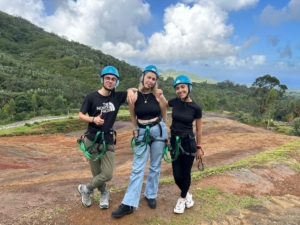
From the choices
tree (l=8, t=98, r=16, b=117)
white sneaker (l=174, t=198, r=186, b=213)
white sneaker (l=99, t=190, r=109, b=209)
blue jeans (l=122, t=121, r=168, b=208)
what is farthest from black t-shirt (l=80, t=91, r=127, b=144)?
tree (l=8, t=98, r=16, b=117)

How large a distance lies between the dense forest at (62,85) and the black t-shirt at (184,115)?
3142cm

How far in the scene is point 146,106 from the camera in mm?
3627

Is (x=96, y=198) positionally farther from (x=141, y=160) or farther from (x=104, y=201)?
(x=141, y=160)

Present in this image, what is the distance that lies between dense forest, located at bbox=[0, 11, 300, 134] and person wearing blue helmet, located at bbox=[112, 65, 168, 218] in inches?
1247

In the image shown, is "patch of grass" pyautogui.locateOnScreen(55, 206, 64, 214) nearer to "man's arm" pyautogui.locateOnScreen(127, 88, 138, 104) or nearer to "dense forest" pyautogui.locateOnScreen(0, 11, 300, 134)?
"man's arm" pyautogui.locateOnScreen(127, 88, 138, 104)

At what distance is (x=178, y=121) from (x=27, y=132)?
24.6 metres

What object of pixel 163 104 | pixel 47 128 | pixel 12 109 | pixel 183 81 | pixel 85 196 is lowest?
pixel 47 128

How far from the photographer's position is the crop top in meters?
3.63

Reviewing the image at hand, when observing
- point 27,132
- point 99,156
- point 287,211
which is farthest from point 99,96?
point 27,132

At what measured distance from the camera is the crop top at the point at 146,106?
3.63 meters

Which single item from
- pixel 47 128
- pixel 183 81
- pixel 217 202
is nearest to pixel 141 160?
pixel 183 81

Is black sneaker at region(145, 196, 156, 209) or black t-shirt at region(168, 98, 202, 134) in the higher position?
black t-shirt at region(168, 98, 202, 134)

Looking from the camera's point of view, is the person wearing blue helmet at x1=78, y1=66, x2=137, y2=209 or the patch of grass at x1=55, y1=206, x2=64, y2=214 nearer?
the person wearing blue helmet at x1=78, y1=66, x2=137, y2=209

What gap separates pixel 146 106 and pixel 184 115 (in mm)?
578
